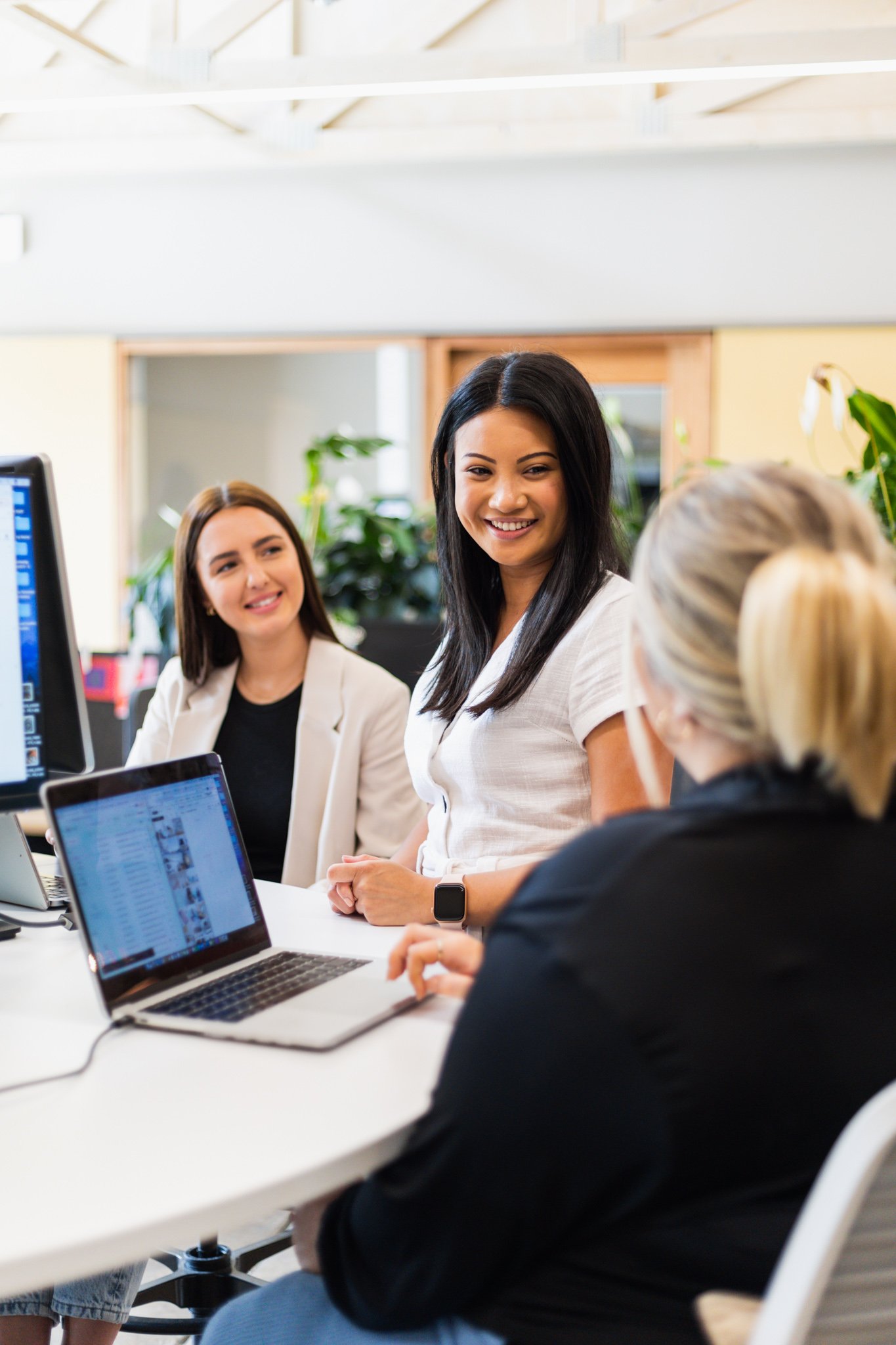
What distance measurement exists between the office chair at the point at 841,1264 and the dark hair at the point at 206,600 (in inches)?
70.4

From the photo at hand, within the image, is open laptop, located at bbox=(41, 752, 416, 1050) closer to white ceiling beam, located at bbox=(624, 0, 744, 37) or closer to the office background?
white ceiling beam, located at bbox=(624, 0, 744, 37)

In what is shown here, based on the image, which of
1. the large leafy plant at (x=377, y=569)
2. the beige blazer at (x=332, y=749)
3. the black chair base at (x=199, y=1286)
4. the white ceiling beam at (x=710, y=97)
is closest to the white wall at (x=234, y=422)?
the large leafy plant at (x=377, y=569)

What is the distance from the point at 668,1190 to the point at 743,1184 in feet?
0.20

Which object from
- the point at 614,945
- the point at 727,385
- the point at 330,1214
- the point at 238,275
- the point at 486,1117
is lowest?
the point at 330,1214

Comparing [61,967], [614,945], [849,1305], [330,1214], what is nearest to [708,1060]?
[614,945]

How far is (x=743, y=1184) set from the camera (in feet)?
2.81

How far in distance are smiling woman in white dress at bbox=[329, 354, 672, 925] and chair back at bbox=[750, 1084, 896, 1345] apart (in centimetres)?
73

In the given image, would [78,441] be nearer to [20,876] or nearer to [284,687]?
[284,687]

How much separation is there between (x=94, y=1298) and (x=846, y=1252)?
1087mm

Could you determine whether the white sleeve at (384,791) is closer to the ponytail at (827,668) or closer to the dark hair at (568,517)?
the dark hair at (568,517)

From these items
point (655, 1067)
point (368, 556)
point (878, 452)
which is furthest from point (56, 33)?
point (655, 1067)

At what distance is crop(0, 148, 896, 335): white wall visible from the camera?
17.5 ft

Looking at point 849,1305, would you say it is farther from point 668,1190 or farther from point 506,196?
point 506,196

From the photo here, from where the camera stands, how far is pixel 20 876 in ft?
5.32
